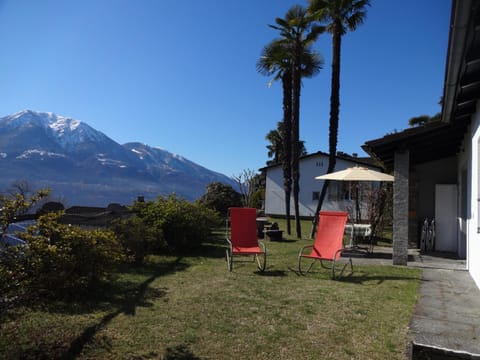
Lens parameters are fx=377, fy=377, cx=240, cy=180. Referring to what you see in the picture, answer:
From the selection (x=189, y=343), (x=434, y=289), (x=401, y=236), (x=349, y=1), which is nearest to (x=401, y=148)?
(x=401, y=236)

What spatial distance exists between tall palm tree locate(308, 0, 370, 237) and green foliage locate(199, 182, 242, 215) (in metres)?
6.78

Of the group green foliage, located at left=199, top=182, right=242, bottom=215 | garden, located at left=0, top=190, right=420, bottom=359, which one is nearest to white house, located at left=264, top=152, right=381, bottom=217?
green foliage, located at left=199, top=182, right=242, bottom=215

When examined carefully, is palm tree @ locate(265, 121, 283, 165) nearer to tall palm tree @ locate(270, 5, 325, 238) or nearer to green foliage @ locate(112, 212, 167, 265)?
tall palm tree @ locate(270, 5, 325, 238)

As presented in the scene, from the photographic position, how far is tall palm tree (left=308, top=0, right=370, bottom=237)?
14.8 metres

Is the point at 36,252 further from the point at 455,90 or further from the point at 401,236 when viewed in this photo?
the point at 401,236

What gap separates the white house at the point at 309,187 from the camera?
26469 mm

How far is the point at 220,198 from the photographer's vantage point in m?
20.8

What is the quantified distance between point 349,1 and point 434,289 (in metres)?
12.5

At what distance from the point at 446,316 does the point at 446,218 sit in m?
7.06

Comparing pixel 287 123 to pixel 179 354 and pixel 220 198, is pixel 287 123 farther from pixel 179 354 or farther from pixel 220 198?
pixel 179 354

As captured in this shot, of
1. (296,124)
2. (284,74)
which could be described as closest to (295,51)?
(284,74)

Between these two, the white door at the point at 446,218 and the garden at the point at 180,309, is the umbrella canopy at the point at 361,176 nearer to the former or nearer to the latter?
the white door at the point at 446,218

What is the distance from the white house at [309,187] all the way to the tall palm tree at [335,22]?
10.9 metres

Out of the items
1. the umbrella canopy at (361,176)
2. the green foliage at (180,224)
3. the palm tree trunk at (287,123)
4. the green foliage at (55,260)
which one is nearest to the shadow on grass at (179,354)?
the green foliage at (55,260)
